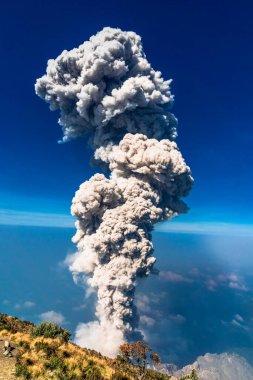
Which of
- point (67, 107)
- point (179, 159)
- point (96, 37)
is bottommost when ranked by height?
point (179, 159)

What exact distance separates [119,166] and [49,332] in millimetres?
46270

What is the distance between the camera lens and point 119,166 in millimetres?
62750

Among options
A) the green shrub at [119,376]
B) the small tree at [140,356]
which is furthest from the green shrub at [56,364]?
the small tree at [140,356]

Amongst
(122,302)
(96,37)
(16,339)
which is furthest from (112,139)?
(16,339)

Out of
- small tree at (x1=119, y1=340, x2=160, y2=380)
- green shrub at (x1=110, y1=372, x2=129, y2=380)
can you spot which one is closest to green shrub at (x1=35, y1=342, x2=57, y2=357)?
green shrub at (x1=110, y1=372, x2=129, y2=380)

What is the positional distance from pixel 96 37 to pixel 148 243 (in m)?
40.7

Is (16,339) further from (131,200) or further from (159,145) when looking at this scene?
(159,145)

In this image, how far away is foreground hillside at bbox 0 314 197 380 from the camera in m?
13.3

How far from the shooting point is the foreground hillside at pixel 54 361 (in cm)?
1326

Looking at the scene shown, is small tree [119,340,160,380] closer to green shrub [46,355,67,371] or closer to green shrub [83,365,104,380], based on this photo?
green shrub [83,365,104,380]

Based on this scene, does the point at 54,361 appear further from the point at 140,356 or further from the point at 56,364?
the point at 140,356

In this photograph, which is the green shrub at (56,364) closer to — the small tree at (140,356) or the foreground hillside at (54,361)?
A: the foreground hillside at (54,361)

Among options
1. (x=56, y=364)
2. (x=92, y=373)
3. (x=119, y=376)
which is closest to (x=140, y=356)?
(x=119, y=376)

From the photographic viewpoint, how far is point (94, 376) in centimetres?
1375
